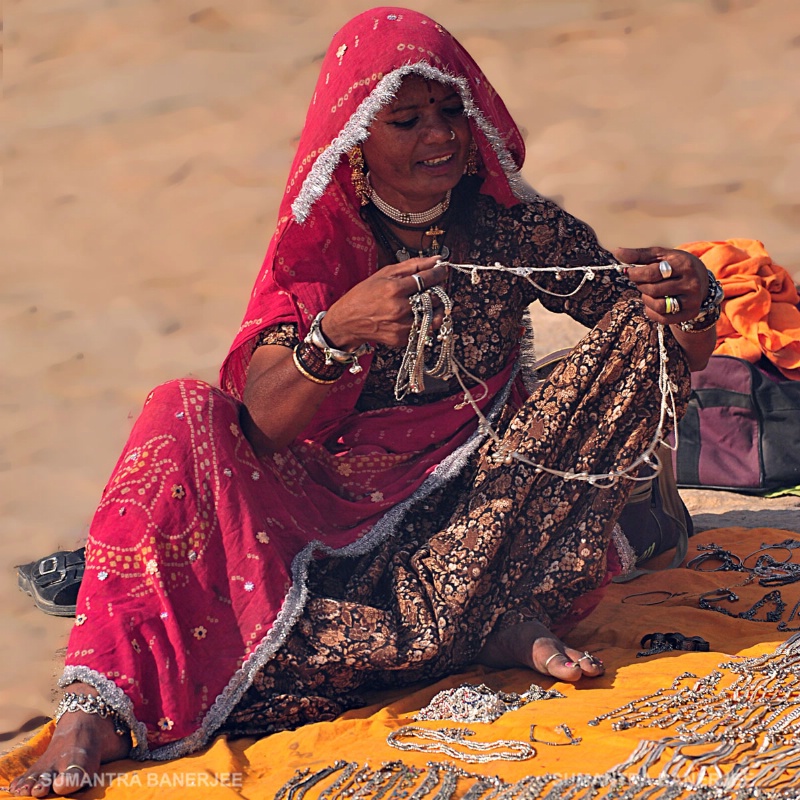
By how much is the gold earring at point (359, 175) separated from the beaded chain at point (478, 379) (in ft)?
1.17

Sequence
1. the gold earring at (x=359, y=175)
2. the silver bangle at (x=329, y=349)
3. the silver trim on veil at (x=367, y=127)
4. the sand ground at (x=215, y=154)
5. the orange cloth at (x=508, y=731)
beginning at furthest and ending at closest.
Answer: the sand ground at (x=215, y=154) → the gold earring at (x=359, y=175) → the silver trim on veil at (x=367, y=127) → the silver bangle at (x=329, y=349) → the orange cloth at (x=508, y=731)

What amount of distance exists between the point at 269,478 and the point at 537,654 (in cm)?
94

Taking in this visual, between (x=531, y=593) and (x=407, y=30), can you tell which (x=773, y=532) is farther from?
(x=407, y=30)

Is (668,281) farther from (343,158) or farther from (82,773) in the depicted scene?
(82,773)

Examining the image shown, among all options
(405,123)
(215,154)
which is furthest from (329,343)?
(215,154)

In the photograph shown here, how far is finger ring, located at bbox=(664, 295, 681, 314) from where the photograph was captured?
345 centimetres

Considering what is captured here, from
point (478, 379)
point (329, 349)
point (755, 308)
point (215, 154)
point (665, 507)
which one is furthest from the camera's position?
point (215, 154)

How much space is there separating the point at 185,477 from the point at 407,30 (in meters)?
1.45

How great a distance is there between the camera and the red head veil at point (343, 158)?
11.6 ft

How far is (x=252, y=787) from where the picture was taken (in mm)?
2971

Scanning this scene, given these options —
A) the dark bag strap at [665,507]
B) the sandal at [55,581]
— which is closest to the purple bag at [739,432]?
the dark bag strap at [665,507]

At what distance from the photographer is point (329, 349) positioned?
3396 millimetres

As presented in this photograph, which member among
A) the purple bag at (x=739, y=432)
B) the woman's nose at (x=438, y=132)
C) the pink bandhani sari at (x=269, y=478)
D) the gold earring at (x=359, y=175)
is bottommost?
the purple bag at (x=739, y=432)

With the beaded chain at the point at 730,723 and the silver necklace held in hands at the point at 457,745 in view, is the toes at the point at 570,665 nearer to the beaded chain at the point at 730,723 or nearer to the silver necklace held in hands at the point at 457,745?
the beaded chain at the point at 730,723
